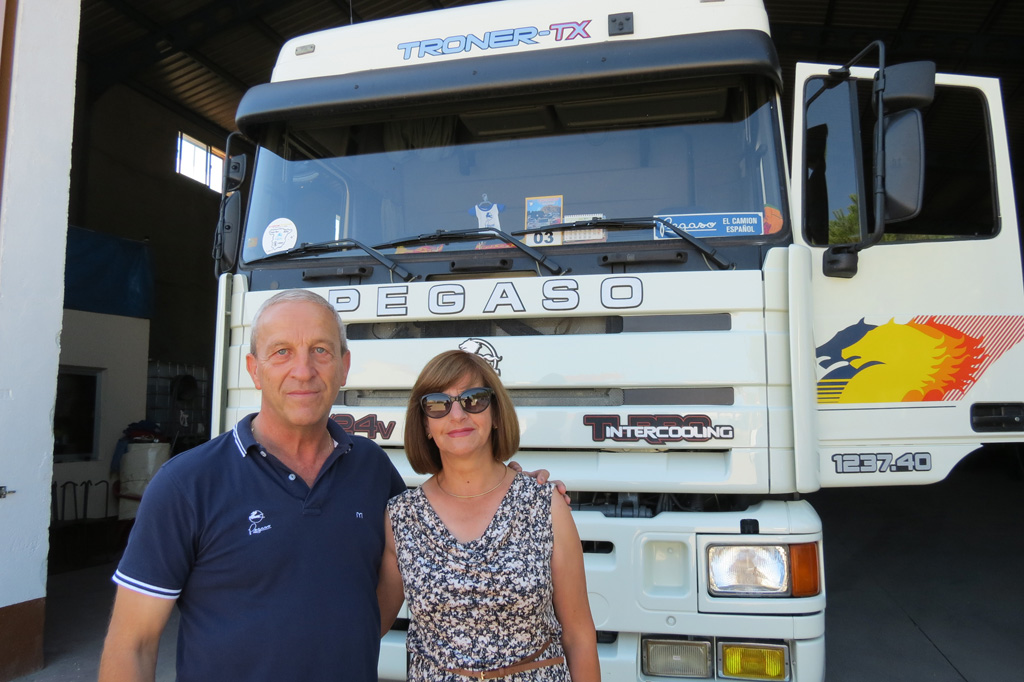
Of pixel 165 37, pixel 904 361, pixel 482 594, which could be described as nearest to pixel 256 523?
pixel 482 594

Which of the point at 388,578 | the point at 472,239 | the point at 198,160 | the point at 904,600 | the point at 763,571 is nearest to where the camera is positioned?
the point at 388,578

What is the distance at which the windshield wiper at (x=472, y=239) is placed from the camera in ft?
9.33

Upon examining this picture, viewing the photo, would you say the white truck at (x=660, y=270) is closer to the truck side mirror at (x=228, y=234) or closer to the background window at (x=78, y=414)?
the truck side mirror at (x=228, y=234)

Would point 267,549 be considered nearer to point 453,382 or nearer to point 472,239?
point 453,382

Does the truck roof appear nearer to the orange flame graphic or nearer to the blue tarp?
the orange flame graphic

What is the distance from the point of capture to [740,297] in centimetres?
264

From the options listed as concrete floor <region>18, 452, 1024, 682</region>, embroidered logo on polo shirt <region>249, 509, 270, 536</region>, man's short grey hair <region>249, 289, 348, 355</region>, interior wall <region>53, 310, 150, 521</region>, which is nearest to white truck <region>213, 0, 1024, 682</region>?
man's short grey hair <region>249, 289, 348, 355</region>

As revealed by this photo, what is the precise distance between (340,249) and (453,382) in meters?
1.39

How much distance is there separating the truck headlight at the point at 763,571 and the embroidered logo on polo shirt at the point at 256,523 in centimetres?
155

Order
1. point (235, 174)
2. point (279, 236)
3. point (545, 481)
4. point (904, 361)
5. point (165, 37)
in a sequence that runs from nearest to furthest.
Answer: point (545, 481)
point (904, 361)
point (279, 236)
point (235, 174)
point (165, 37)

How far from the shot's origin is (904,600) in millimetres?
5727

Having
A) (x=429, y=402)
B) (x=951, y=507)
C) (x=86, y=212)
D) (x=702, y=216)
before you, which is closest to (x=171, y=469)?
(x=429, y=402)

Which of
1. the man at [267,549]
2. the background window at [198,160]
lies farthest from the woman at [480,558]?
the background window at [198,160]

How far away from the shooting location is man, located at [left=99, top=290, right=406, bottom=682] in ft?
5.08
